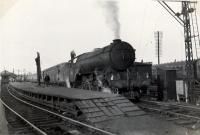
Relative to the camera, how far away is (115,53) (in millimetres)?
17750

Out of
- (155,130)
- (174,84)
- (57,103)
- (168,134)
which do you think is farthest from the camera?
(174,84)

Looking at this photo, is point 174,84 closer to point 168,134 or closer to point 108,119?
point 108,119

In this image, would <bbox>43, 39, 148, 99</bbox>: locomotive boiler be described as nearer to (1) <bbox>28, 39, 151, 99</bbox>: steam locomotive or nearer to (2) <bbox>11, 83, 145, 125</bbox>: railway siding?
(1) <bbox>28, 39, 151, 99</bbox>: steam locomotive

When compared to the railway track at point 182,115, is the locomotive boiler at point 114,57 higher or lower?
higher

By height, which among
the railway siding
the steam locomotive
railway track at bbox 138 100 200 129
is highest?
the steam locomotive

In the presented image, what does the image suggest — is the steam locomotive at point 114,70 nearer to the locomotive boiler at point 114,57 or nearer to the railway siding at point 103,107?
the locomotive boiler at point 114,57

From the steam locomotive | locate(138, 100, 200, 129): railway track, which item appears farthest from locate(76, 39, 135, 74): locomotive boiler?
locate(138, 100, 200, 129): railway track

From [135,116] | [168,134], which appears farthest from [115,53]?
[168,134]

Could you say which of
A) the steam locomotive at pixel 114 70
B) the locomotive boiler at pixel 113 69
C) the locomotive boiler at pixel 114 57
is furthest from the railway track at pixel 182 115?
the locomotive boiler at pixel 114 57

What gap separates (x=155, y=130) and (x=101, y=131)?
177cm

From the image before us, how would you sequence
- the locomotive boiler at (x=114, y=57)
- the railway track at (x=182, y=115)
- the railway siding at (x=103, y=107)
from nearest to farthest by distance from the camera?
1. the railway track at (x=182, y=115)
2. the railway siding at (x=103, y=107)
3. the locomotive boiler at (x=114, y=57)

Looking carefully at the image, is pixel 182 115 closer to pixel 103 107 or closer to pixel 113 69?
pixel 103 107

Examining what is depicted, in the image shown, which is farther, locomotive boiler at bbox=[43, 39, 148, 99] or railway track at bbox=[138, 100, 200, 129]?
locomotive boiler at bbox=[43, 39, 148, 99]

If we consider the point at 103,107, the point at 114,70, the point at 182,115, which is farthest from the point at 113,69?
the point at 182,115
